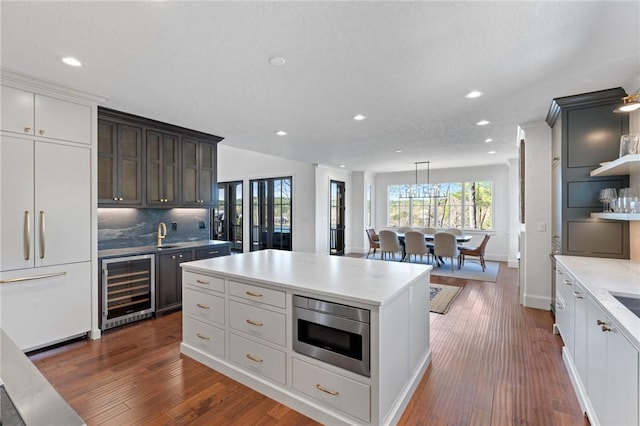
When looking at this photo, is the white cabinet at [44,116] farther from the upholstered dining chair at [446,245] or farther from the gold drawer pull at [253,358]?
the upholstered dining chair at [446,245]

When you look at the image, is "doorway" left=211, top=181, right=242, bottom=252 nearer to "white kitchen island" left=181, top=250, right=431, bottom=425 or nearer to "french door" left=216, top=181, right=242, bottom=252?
"french door" left=216, top=181, right=242, bottom=252

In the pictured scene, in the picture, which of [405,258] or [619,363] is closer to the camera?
[619,363]

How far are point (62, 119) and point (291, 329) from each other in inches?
118

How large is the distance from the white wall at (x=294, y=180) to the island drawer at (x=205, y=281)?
500 centimetres

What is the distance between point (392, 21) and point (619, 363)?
2156mm

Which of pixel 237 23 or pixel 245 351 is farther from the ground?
pixel 237 23

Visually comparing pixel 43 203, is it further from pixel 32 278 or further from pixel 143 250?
pixel 143 250

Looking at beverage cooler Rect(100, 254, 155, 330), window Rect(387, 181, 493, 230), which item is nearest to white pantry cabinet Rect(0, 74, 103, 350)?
beverage cooler Rect(100, 254, 155, 330)

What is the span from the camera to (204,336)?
2602mm

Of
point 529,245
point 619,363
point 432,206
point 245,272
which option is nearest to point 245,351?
point 245,272

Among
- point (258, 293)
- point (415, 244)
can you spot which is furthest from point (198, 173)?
point (415, 244)

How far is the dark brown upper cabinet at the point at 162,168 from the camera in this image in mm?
3855

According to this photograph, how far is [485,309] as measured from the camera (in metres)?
4.06

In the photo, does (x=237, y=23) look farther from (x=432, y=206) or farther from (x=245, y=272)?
(x=432, y=206)
